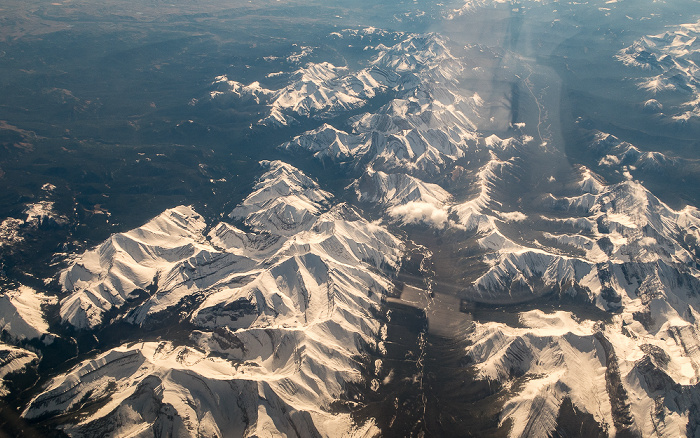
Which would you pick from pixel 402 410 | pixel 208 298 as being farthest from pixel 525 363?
pixel 208 298

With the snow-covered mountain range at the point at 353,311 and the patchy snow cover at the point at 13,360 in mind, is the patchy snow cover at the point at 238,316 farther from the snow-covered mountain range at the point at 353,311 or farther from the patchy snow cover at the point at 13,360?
the patchy snow cover at the point at 13,360

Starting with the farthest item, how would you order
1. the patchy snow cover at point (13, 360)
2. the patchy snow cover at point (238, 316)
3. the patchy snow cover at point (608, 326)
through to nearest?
the patchy snow cover at point (13, 360) < the patchy snow cover at point (608, 326) < the patchy snow cover at point (238, 316)

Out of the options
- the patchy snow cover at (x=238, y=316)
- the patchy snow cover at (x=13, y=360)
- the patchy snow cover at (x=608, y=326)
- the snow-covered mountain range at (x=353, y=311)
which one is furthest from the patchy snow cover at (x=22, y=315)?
the patchy snow cover at (x=608, y=326)

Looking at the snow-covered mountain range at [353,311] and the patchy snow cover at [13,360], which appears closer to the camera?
the snow-covered mountain range at [353,311]

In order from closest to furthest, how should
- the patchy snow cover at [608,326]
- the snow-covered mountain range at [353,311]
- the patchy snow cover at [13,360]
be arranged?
the snow-covered mountain range at [353,311]
the patchy snow cover at [608,326]
the patchy snow cover at [13,360]

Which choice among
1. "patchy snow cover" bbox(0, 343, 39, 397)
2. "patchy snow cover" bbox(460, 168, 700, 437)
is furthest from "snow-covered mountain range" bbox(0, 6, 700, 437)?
"patchy snow cover" bbox(0, 343, 39, 397)

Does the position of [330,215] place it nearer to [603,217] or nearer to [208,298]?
[208,298]

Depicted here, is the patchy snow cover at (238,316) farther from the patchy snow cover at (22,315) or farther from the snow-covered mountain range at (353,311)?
the patchy snow cover at (22,315)

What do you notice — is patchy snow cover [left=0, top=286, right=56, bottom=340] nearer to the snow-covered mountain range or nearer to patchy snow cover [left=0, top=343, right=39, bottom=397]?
the snow-covered mountain range

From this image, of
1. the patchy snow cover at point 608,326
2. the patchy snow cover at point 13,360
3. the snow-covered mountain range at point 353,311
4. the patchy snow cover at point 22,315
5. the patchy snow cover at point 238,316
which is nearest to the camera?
the patchy snow cover at point 238,316

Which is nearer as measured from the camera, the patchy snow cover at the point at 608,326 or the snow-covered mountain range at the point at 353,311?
the snow-covered mountain range at the point at 353,311
